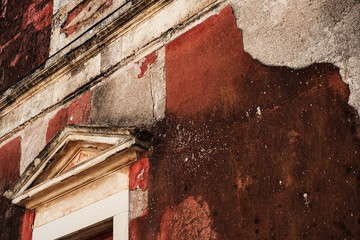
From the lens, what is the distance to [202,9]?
3863 mm

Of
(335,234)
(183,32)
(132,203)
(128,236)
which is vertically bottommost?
(335,234)

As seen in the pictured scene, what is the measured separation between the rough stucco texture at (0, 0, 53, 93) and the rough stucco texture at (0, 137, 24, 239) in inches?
35.8

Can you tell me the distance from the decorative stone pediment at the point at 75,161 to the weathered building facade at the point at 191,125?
1 centimetres

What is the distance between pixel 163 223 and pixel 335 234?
4.08 ft

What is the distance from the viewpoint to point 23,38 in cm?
588

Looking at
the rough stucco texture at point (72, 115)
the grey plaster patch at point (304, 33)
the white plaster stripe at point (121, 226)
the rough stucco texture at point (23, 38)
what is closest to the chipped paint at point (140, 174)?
the white plaster stripe at point (121, 226)

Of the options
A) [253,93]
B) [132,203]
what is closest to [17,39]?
[132,203]

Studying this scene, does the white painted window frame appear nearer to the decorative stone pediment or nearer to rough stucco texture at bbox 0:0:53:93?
the decorative stone pediment

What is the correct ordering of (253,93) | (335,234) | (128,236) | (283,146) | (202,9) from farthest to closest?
(202,9)
(128,236)
(253,93)
(283,146)
(335,234)

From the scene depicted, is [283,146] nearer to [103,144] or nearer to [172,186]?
[172,186]

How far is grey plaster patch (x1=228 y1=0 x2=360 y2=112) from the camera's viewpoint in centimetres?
288

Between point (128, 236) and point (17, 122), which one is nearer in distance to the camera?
point (128, 236)

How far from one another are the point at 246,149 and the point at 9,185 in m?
2.85

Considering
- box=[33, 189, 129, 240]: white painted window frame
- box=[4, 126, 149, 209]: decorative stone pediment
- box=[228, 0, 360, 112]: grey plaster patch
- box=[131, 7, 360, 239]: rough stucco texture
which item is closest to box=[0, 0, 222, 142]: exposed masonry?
box=[131, 7, 360, 239]: rough stucco texture
